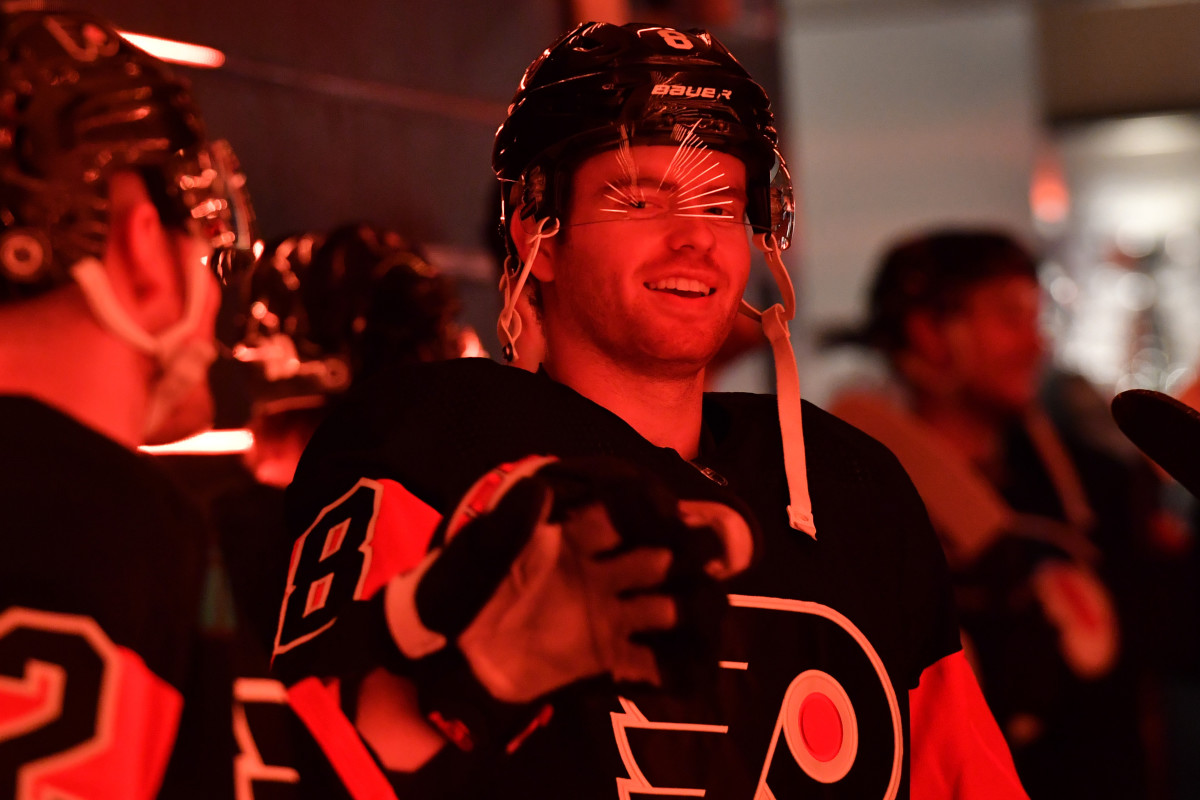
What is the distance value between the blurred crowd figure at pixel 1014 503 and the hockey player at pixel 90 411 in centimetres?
227

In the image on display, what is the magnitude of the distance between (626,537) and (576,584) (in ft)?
0.22

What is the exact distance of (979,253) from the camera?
3.43 metres

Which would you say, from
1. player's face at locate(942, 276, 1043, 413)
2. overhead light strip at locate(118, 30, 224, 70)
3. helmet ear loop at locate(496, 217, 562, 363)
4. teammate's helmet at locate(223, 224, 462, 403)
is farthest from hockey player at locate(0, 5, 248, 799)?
player's face at locate(942, 276, 1043, 413)

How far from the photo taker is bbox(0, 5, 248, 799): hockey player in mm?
1040

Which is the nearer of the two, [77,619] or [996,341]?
[77,619]

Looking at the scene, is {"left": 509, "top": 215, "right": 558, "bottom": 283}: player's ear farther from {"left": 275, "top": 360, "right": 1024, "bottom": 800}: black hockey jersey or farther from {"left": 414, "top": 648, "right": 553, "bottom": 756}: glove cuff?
{"left": 414, "top": 648, "right": 553, "bottom": 756}: glove cuff

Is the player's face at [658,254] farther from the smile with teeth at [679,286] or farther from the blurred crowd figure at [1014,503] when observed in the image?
the blurred crowd figure at [1014,503]

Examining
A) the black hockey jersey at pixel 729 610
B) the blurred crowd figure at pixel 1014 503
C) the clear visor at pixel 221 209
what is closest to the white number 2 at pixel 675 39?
the black hockey jersey at pixel 729 610

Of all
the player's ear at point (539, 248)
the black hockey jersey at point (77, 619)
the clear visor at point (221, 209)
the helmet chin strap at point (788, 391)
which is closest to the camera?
the black hockey jersey at point (77, 619)

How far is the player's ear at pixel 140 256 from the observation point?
3.66ft

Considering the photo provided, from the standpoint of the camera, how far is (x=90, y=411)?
3.53ft

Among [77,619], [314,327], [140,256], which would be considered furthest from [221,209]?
[314,327]

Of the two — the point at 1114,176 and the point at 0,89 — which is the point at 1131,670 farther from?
the point at 1114,176

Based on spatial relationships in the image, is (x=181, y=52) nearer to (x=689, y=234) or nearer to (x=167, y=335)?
(x=689, y=234)
